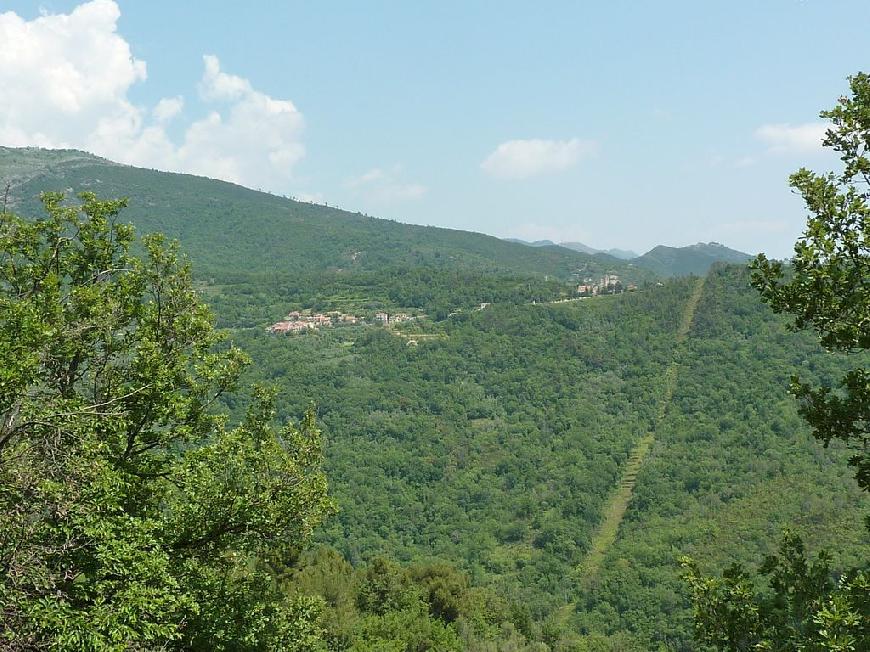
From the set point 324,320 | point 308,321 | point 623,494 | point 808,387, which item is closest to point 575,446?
point 623,494

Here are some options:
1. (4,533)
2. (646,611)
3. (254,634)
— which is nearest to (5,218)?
(4,533)

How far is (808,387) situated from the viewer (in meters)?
9.34

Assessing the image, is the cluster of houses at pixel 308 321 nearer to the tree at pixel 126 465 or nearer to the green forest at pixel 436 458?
the green forest at pixel 436 458

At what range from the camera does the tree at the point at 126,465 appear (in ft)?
27.0

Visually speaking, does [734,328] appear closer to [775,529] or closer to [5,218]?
[775,529]

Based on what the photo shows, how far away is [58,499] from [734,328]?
15503cm

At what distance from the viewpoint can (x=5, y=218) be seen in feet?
39.7

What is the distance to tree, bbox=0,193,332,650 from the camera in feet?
27.0

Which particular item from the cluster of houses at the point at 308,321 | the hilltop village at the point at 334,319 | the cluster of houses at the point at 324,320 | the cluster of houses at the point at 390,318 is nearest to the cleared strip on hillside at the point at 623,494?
the hilltop village at the point at 334,319

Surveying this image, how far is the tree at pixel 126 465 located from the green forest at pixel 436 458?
6 cm

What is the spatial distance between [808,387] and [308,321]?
6988 inches

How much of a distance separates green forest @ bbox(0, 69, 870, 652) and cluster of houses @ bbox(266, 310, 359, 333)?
4908 mm

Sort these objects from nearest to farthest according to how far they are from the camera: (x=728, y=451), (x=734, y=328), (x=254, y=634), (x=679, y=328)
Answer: (x=254, y=634), (x=728, y=451), (x=734, y=328), (x=679, y=328)

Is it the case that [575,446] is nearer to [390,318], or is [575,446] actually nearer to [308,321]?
[390,318]
